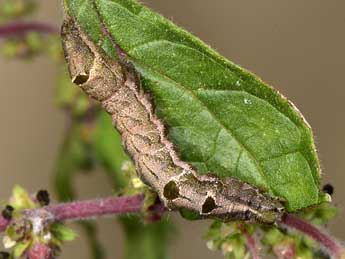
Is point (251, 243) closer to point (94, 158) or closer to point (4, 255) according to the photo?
point (4, 255)

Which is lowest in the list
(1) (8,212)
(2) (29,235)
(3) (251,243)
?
(3) (251,243)

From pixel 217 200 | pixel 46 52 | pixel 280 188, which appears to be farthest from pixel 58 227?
pixel 46 52

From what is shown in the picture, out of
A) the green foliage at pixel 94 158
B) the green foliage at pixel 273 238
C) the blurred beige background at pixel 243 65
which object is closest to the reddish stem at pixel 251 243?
the green foliage at pixel 273 238

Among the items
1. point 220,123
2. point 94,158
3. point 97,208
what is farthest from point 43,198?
point 94,158

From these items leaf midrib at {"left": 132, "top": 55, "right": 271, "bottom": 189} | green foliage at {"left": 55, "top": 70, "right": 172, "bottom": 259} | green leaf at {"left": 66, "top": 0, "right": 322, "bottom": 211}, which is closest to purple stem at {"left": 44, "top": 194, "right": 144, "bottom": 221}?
green leaf at {"left": 66, "top": 0, "right": 322, "bottom": 211}

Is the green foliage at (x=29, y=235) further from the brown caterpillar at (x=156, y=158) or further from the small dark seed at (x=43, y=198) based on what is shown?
the brown caterpillar at (x=156, y=158)

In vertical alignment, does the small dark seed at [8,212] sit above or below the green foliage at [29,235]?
above

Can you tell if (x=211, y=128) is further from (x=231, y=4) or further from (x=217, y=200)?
(x=231, y=4)
